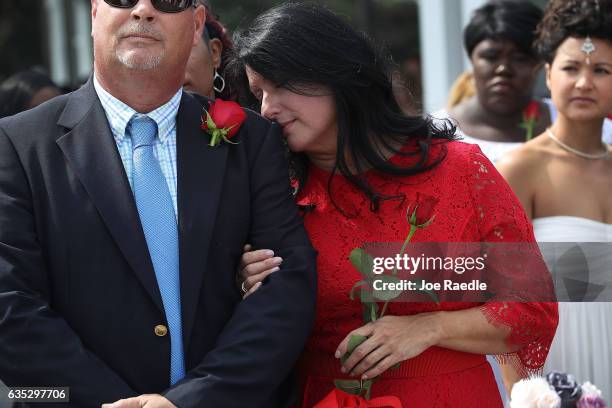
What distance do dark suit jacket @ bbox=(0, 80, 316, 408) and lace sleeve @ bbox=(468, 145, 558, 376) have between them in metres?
0.54

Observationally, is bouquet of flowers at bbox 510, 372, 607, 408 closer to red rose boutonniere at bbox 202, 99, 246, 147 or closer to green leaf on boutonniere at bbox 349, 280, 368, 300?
green leaf on boutonniere at bbox 349, 280, 368, 300

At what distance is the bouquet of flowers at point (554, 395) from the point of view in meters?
2.18

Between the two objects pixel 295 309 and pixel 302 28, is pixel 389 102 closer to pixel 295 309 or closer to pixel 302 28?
pixel 302 28

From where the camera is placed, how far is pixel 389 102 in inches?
115

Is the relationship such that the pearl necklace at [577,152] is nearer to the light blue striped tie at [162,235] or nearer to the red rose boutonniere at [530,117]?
the red rose boutonniere at [530,117]

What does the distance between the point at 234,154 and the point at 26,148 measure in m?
0.53

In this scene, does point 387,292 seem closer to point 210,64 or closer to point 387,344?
point 387,344

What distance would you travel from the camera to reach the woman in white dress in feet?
12.6

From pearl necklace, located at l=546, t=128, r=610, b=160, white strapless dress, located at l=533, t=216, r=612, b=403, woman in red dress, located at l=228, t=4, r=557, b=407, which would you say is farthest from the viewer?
pearl necklace, located at l=546, t=128, r=610, b=160

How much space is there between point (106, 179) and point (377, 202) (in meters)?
0.77

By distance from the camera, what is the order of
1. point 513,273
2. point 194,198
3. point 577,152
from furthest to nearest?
point 577,152, point 513,273, point 194,198

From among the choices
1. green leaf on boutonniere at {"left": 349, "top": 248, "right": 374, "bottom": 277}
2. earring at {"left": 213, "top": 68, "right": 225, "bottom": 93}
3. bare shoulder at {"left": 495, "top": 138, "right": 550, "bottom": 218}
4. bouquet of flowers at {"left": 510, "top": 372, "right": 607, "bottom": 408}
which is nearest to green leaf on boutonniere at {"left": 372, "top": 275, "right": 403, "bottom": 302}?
green leaf on boutonniere at {"left": 349, "top": 248, "right": 374, "bottom": 277}

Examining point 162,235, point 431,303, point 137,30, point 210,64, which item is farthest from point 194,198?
point 210,64

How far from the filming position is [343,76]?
2.79 metres
